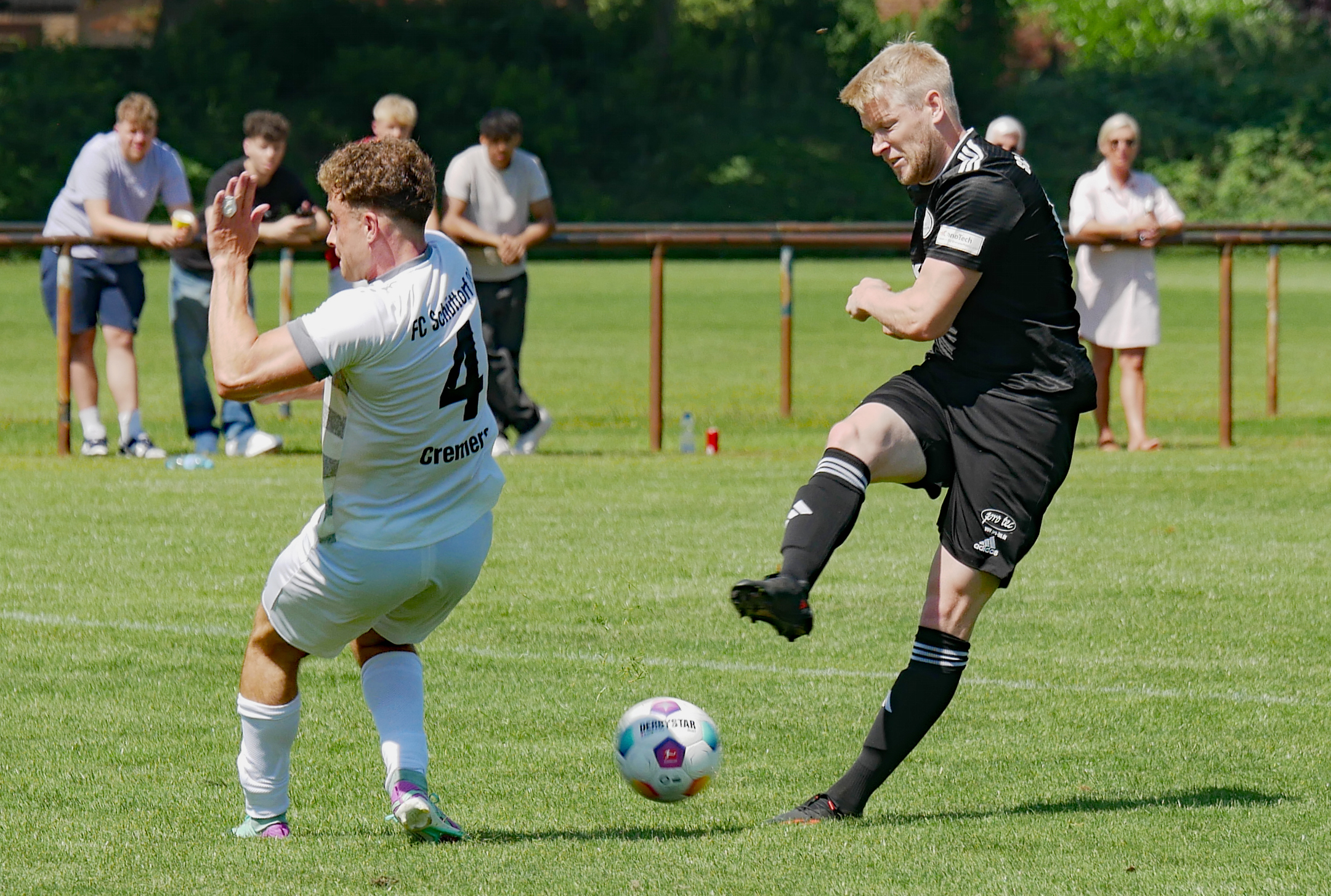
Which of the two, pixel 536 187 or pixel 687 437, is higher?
pixel 536 187

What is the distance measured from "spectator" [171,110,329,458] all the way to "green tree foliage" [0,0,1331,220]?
31.0 meters

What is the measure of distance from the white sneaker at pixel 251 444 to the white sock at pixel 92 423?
771 mm

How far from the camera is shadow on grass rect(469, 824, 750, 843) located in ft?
14.9

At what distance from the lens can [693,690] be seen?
20.0 ft

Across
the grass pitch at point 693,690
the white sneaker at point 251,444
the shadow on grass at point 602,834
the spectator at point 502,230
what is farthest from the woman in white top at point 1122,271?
the shadow on grass at point 602,834

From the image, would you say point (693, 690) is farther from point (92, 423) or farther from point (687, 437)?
point (92, 423)

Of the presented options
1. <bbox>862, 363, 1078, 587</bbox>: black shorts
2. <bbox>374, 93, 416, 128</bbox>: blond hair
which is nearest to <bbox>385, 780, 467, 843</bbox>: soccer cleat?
<bbox>862, 363, 1078, 587</bbox>: black shorts

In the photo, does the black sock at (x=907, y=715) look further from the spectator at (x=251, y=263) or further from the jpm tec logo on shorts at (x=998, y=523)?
the spectator at (x=251, y=263)

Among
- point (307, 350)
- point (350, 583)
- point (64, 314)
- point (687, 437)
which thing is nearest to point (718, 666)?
point (350, 583)

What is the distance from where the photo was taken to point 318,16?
50.4 m

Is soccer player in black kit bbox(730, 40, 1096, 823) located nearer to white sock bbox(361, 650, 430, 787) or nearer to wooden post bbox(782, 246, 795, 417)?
white sock bbox(361, 650, 430, 787)

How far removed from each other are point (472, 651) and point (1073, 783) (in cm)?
241

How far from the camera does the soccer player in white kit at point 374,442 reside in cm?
413

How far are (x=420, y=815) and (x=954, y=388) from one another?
67.4 inches
